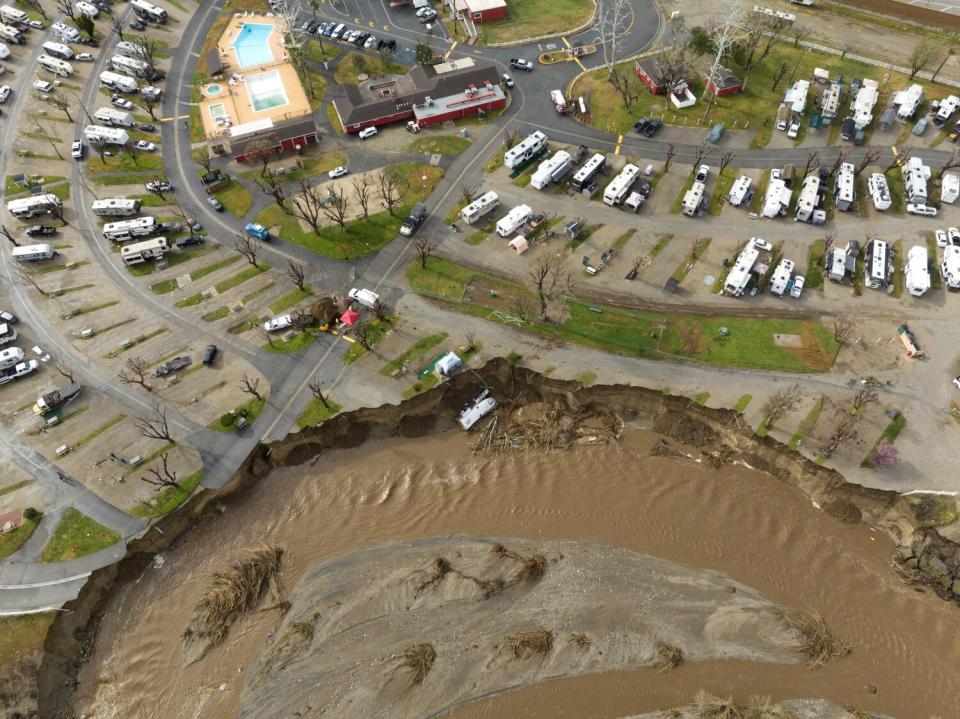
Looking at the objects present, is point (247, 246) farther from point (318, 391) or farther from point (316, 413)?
point (316, 413)

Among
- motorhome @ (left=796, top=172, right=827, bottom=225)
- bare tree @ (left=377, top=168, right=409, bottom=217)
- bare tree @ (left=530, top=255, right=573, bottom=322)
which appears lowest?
bare tree @ (left=530, top=255, right=573, bottom=322)

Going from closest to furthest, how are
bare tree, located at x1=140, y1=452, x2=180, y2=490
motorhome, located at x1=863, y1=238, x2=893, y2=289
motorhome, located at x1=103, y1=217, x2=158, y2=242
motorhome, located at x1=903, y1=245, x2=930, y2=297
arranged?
bare tree, located at x1=140, y1=452, x2=180, y2=490, motorhome, located at x1=903, y1=245, x2=930, y2=297, motorhome, located at x1=863, y1=238, x2=893, y2=289, motorhome, located at x1=103, y1=217, x2=158, y2=242

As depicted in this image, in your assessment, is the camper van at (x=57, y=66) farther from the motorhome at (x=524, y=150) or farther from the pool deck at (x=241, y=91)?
the motorhome at (x=524, y=150)

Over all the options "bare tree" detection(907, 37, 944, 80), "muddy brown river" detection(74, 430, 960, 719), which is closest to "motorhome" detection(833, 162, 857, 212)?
"bare tree" detection(907, 37, 944, 80)

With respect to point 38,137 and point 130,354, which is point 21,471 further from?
point 38,137

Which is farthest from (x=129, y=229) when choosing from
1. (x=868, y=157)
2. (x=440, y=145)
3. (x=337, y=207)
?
(x=868, y=157)

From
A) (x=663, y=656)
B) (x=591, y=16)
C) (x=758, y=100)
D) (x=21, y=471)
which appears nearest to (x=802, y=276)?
(x=758, y=100)

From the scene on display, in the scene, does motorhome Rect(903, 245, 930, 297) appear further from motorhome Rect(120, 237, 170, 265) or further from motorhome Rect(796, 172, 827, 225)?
motorhome Rect(120, 237, 170, 265)

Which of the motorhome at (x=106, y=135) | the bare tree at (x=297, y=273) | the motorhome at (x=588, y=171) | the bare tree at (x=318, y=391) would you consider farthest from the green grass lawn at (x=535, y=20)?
the bare tree at (x=318, y=391)
